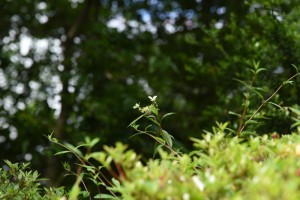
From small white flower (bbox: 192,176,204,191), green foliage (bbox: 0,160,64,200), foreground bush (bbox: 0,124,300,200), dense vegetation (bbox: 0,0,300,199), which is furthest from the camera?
dense vegetation (bbox: 0,0,300,199)

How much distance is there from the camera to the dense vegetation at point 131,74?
367 cm

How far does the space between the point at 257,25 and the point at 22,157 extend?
3584 mm

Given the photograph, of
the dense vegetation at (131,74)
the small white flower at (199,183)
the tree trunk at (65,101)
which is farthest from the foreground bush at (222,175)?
the tree trunk at (65,101)

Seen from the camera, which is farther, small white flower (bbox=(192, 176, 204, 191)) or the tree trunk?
the tree trunk

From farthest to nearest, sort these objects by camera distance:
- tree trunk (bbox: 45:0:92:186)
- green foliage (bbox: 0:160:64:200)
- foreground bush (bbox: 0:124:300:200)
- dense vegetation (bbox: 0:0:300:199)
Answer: tree trunk (bbox: 45:0:92:186), dense vegetation (bbox: 0:0:300:199), green foliage (bbox: 0:160:64:200), foreground bush (bbox: 0:124:300:200)

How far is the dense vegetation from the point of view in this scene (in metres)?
3.67

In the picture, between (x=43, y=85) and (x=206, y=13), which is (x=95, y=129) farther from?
(x=206, y=13)

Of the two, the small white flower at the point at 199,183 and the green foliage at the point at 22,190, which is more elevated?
the small white flower at the point at 199,183

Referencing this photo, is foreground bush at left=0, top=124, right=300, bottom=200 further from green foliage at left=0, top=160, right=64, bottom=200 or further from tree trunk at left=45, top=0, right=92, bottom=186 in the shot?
tree trunk at left=45, top=0, right=92, bottom=186

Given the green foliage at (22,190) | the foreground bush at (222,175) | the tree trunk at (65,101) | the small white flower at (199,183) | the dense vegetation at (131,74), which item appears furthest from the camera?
the tree trunk at (65,101)

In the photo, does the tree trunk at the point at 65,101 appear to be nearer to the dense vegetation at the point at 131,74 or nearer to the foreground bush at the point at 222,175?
the dense vegetation at the point at 131,74

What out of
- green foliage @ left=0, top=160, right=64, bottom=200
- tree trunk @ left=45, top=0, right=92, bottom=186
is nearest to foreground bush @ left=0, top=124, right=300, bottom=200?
green foliage @ left=0, top=160, right=64, bottom=200

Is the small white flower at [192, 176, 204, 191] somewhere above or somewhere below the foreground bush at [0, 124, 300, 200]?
below

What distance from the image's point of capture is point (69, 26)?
679cm
